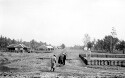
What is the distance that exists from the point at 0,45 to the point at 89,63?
97.4 meters

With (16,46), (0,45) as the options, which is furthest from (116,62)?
(0,45)

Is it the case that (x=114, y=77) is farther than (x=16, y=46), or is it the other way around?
(x=16, y=46)

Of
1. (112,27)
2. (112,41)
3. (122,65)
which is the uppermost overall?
(112,27)

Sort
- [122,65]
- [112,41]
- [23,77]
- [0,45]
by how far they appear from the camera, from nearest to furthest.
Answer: [23,77]
[122,65]
[112,41]
[0,45]

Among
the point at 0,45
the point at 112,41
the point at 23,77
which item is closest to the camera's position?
the point at 23,77

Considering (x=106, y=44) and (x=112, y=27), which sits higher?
(x=112, y=27)

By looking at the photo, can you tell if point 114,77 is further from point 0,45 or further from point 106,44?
point 0,45

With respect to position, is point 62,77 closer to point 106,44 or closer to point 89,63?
point 89,63

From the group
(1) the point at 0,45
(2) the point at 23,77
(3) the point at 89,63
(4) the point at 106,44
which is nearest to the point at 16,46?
(1) the point at 0,45

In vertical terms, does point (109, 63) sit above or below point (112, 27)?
below

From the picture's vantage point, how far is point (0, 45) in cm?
11125

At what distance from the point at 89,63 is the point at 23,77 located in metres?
14.5

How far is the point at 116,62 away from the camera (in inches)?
1013

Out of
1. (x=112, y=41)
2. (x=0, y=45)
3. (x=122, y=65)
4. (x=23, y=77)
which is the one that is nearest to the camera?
(x=23, y=77)
